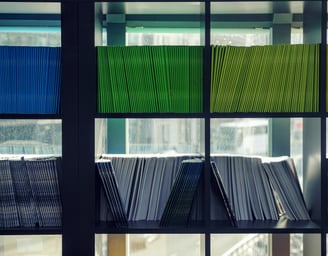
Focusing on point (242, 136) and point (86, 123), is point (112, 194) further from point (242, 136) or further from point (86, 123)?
point (242, 136)

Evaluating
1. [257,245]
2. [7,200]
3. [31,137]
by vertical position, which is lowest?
[257,245]

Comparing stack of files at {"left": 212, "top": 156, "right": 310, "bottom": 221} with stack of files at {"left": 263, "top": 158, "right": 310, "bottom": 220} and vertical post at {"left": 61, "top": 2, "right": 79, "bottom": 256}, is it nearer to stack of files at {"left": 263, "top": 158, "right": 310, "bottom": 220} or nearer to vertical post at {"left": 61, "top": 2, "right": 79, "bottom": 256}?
stack of files at {"left": 263, "top": 158, "right": 310, "bottom": 220}

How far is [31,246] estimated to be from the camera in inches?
101

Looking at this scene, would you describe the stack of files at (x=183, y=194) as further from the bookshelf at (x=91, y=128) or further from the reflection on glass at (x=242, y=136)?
the reflection on glass at (x=242, y=136)

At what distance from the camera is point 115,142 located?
2.58 meters

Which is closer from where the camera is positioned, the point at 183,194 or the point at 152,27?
the point at 183,194

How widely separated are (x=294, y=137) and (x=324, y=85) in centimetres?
54

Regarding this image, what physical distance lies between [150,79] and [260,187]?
0.69 meters

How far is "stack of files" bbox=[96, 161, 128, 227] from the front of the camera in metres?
2.12

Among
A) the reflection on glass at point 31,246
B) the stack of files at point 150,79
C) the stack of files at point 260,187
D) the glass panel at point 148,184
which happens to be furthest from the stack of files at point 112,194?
the reflection on glass at point 31,246

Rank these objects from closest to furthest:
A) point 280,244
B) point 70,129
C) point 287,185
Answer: point 70,129 → point 287,185 → point 280,244

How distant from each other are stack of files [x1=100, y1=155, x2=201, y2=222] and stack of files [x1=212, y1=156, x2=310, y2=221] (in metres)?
0.21

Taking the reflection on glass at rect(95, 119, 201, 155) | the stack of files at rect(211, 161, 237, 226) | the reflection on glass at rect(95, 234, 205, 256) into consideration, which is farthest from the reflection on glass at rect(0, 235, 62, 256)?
the stack of files at rect(211, 161, 237, 226)

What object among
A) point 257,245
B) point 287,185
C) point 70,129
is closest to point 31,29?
point 70,129
